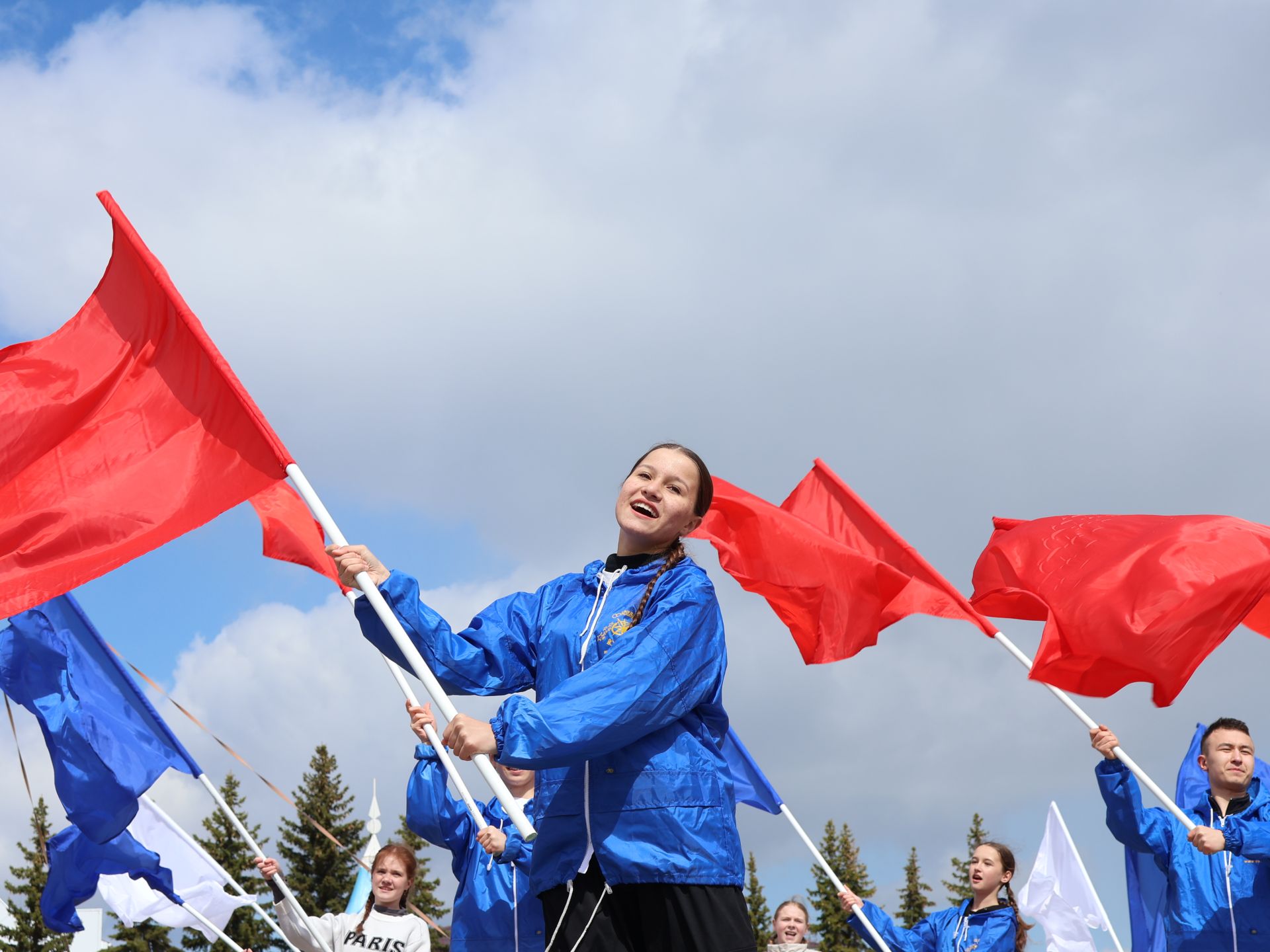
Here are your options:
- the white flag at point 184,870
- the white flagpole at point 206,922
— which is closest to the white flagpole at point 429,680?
the white flagpole at point 206,922

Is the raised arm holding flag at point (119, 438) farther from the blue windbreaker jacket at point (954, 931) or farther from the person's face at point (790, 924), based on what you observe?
the person's face at point (790, 924)

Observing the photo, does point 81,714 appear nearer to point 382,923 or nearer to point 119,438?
point 382,923

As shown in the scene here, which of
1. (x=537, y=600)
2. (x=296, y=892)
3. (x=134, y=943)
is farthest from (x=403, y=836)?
(x=537, y=600)

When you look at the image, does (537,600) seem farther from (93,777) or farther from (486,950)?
(93,777)

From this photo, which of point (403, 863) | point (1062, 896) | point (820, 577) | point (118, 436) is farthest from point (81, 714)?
point (1062, 896)

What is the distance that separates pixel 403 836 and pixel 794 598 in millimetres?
36466

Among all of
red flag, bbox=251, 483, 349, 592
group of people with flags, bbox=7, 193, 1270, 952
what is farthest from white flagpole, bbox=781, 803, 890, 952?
red flag, bbox=251, 483, 349, 592

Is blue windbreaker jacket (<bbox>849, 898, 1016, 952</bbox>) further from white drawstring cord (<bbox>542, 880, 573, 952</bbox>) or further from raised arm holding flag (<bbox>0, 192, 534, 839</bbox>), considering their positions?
white drawstring cord (<bbox>542, 880, 573, 952</bbox>)

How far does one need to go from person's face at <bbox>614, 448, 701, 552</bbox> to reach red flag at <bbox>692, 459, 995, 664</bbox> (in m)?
4.78

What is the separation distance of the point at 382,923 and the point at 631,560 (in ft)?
17.2

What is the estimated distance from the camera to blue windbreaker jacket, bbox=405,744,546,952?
765 centimetres

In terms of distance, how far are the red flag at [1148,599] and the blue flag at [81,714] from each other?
616cm

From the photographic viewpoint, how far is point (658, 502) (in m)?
4.56

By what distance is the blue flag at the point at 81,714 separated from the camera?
10.1 metres
